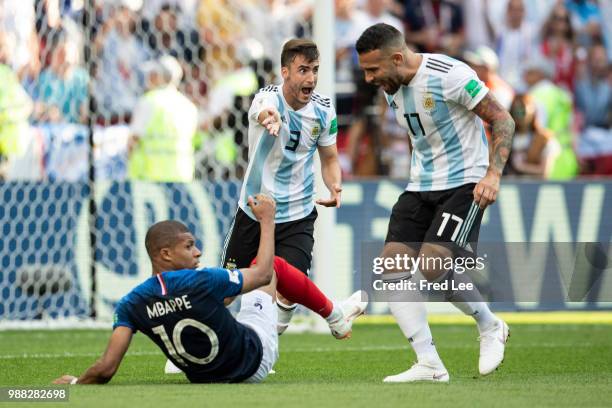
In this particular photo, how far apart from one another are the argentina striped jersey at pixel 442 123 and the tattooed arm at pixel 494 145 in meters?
0.08

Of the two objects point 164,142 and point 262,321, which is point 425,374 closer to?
point 262,321

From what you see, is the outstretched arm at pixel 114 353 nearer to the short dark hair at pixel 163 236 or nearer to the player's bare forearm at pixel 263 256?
the short dark hair at pixel 163 236

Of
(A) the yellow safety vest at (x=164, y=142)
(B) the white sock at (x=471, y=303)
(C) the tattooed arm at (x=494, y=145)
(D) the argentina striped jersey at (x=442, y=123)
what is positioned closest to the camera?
(C) the tattooed arm at (x=494, y=145)

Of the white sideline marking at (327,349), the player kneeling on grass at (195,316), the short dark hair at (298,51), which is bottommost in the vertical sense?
the white sideline marking at (327,349)

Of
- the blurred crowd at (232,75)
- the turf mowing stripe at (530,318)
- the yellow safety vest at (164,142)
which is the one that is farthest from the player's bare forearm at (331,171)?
the yellow safety vest at (164,142)

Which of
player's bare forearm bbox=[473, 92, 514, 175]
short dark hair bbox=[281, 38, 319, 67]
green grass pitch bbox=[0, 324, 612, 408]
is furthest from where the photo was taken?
short dark hair bbox=[281, 38, 319, 67]

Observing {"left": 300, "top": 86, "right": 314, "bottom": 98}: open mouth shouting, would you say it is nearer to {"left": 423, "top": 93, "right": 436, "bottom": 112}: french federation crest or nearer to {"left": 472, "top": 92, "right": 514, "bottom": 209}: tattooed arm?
{"left": 423, "top": 93, "right": 436, "bottom": 112}: french federation crest

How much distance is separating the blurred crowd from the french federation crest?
407 cm

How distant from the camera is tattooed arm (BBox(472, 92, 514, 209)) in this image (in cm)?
662

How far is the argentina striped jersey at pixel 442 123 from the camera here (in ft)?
23.0

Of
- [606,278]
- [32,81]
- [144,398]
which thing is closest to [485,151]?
[144,398]

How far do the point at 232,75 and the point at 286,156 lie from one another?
18.9ft

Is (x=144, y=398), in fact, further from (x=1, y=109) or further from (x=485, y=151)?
(x=1, y=109)

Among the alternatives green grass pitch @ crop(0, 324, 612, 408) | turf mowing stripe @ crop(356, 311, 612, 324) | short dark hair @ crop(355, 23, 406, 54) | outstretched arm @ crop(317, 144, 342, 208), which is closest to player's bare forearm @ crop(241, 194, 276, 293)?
green grass pitch @ crop(0, 324, 612, 408)
